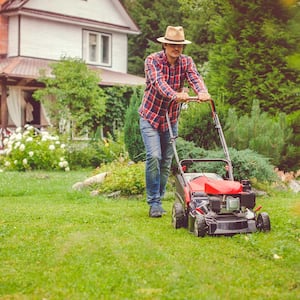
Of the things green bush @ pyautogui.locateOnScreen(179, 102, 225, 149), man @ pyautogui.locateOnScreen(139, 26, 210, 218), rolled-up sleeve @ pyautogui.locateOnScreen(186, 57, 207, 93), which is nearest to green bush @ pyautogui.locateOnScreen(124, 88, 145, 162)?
green bush @ pyautogui.locateOnScreen(179, 102, 225, 149)

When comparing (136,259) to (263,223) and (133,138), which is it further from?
(133,138)

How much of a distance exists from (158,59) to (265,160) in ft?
10.1

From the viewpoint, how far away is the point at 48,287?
4.16 metres

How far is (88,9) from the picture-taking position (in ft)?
88.8

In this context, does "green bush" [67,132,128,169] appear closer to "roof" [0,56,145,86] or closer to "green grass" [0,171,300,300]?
"roof" [0,56,145,86]

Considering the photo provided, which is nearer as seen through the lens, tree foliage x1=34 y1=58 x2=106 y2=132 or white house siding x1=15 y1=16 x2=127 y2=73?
tree foliage x1=34 y1=58 x2=106 y2=132

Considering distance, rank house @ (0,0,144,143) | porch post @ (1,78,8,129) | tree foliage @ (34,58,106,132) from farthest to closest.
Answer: house @ (0,0,144,143) < porch post @ (1,78,8,129) < tree foliage @ (34,58,106,132)

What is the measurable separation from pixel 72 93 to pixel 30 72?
303cm

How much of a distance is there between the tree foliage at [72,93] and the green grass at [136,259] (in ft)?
41.9

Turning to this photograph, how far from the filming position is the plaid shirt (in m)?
6.74

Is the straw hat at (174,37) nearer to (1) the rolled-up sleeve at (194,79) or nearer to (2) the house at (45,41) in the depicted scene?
(1) the rolled-up sleeve at (194,79)

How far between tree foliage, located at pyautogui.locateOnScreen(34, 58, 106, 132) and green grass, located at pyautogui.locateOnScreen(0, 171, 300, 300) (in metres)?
12.8

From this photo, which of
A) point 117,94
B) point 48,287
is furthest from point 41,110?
point 48,287

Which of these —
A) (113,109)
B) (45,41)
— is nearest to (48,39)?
(45,41)
